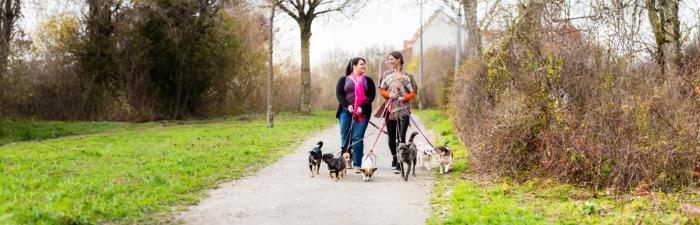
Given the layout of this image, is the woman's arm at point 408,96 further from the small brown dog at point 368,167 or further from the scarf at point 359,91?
the small brown dog at point 368,167

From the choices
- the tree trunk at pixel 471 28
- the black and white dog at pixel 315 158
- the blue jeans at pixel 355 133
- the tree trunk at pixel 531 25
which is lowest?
the black and white dog at pixel 315 158

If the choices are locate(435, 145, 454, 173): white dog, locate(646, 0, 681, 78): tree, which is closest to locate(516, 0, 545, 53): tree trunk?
locate(646, 0, 681, 78): tree

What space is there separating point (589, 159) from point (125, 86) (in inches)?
1055

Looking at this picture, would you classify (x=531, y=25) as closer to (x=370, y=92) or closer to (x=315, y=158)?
(x=370, y=92)

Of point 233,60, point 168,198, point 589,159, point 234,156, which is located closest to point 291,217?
point 168,198

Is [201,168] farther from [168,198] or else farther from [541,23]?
[541,23]

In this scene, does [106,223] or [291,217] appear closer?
[106,223]

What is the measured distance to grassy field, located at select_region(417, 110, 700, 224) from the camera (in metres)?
7.13

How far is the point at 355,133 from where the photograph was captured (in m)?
11.5

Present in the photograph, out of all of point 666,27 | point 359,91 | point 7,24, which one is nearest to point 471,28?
point 666,27

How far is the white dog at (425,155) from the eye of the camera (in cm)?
1156

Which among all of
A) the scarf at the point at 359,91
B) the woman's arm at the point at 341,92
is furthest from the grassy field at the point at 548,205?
the woman's arm at the point at 341,92

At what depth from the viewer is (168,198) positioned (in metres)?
8.57

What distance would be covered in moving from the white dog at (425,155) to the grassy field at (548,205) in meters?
1.78
